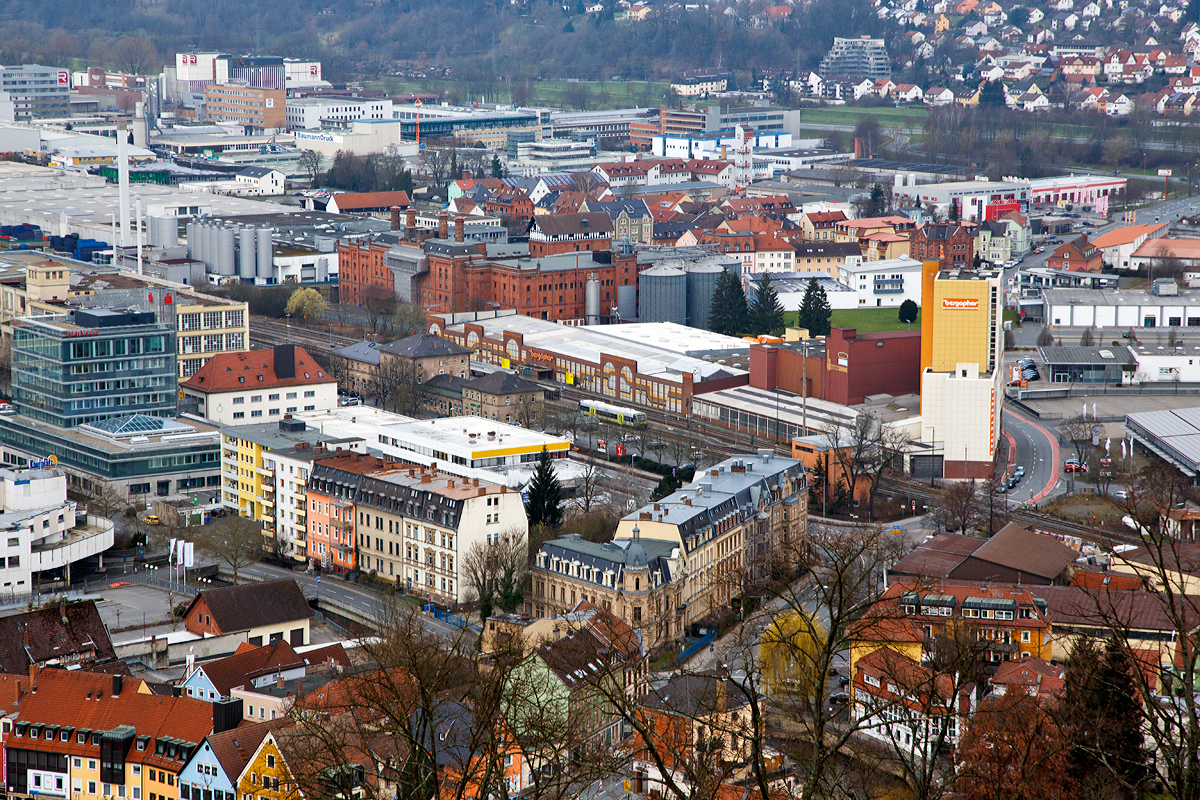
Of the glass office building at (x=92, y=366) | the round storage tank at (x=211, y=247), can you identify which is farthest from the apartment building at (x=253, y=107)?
the glass office building at (x=92, y=366)

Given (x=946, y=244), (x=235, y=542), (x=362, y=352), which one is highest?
(x=946, y=244)

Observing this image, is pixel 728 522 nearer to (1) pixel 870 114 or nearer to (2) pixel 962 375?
(2) pixel 962 375

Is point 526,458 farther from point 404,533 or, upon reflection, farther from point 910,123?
point 910,123

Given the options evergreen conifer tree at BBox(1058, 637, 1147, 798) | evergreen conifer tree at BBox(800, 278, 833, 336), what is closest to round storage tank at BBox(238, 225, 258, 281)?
evergreen conifer tree at BBox(800, 278, 833, 336)

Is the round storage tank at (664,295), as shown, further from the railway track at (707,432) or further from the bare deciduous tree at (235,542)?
the bare deciduous tree at (235,542)

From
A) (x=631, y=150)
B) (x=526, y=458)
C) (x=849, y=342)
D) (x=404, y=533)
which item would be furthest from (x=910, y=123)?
(x=404, y=533)

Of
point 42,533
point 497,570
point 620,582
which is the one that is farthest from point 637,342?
point 620,582

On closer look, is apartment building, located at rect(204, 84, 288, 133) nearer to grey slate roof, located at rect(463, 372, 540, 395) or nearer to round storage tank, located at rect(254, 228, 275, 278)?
round storage tank, located at rect(254, 228, 275, 278)
